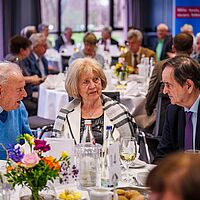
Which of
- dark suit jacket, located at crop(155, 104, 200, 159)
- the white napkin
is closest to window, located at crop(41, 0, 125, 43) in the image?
the white napkin

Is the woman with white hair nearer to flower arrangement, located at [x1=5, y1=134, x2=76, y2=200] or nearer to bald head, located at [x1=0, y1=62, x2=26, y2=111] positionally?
bald head, located at [x1=0, y1=62, x2=26, y2=111]

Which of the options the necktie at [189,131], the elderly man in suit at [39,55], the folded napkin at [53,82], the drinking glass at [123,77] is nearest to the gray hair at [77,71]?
the necktie at [189,131]

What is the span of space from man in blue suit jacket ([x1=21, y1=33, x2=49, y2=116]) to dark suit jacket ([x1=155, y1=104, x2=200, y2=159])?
12.5 ft

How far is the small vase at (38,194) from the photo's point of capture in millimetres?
2074

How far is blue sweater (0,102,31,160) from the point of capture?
3250 millimetres

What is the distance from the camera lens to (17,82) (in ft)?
10.5

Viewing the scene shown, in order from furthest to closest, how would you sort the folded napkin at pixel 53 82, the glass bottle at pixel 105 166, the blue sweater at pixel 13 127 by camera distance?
the folded napkin at pixel 53 82 → the blue sweater at pixel 13 127 → the glass bottle at pixel 105 166

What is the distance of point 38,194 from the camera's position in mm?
2090

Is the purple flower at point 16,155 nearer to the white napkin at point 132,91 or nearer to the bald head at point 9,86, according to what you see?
the bald head at point 9,86

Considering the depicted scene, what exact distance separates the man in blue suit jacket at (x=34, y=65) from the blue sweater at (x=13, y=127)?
3372 millimetres

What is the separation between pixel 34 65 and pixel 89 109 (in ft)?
13.1

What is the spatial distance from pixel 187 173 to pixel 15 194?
1.48m

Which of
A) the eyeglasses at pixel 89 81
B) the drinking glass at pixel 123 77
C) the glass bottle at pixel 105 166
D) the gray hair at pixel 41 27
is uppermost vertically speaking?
the gray hair at pixel 41 27

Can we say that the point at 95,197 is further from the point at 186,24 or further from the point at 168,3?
the point at 168,3
